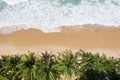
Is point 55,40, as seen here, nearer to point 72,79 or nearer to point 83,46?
point 83,46

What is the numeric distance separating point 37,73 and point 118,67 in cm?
707

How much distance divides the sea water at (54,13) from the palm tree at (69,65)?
768cm

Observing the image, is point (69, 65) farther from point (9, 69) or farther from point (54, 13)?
point (54, 13)

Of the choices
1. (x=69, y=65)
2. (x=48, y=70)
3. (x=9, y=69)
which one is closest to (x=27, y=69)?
(x=9, y=69)

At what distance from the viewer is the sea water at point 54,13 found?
1299 inches

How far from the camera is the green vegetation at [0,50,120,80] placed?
2411 cm

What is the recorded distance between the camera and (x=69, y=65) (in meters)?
24.5

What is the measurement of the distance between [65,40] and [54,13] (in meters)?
4.63

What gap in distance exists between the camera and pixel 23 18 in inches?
1330

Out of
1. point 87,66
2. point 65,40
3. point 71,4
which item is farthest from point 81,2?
point 87,66

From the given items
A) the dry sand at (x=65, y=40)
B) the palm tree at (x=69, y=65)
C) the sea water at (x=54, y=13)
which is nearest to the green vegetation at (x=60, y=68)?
the palm tree at (x=69, y=65)

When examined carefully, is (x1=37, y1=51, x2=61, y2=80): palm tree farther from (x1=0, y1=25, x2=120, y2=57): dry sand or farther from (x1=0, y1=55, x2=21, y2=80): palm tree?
(x1=0, y1=25, x2=120, y2=57): dry sand

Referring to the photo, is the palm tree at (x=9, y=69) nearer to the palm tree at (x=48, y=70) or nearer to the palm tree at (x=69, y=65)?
the palm tree at (x=48, y=70)

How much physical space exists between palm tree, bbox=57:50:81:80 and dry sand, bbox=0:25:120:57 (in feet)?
16.5
